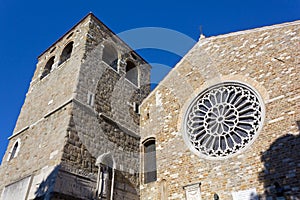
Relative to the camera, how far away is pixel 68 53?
12297mm

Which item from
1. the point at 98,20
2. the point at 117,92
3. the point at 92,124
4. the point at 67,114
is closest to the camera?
the point at 67,114

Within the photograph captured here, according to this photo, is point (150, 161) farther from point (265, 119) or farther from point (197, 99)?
point (265, 119)

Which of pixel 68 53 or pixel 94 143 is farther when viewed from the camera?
pixel 68 53

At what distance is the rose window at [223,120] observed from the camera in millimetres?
8148

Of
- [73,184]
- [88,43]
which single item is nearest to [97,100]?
[88,43]

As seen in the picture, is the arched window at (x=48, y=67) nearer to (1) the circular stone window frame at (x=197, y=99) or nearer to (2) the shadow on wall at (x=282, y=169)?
(1) the circular stone window frame at (x=197, y=99)

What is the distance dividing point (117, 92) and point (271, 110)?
19.0 feet

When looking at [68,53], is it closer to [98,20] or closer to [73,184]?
[98,20]

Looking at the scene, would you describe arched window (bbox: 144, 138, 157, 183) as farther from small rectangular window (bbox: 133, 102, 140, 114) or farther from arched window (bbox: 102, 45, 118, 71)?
arched window (bbox: 102, 45, 118, 71)

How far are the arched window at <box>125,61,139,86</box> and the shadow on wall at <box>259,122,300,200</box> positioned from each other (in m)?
7.21

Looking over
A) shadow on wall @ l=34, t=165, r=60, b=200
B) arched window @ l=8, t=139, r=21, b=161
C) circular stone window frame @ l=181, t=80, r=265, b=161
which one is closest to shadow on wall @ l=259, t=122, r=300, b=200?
circular stone window frame @ l=181, t=80, r=265, b=161

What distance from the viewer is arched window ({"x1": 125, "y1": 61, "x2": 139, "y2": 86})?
12.9m

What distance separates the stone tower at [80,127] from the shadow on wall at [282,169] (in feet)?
14.1

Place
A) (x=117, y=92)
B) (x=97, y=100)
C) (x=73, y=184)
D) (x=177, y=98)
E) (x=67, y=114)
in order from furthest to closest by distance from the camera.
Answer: (x=117, y=92), (x=177, y=98), (x=97, y=100), (x=67, y=114), (x=73, y=184)
